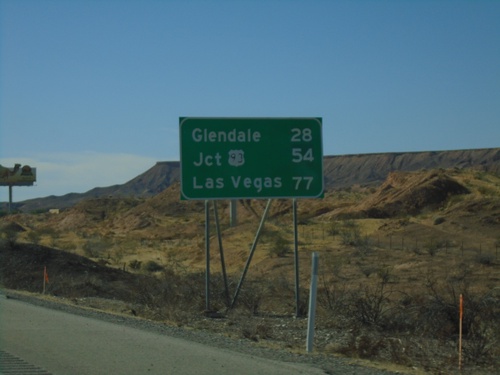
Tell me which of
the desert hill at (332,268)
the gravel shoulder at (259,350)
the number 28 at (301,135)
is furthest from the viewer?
the number 28 at (301,135)

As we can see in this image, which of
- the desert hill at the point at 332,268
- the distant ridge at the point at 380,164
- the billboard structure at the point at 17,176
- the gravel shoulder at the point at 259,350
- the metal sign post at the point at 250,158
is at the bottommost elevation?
the gravel shoulder at the point at 259,350

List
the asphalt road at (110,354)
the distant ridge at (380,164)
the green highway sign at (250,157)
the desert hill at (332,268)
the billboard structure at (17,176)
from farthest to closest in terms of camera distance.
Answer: the distant ridge at (380,164), the billboard structure at (17,176), the green highway sign at (250,157), the desert hill at (332,268), the asphalt road at (110,354)

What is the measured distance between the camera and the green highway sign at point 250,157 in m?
19.4

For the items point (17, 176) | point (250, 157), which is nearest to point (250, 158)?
point (250, 157)

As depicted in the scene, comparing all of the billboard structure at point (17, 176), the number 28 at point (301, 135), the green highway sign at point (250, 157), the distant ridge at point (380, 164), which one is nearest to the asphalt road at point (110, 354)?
the green highway sign at point (250, 157)

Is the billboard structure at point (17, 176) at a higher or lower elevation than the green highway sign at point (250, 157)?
higher

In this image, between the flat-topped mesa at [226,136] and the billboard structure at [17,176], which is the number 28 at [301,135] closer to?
the flat-topped mesa at [226,136]

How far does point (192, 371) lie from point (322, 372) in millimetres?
1795

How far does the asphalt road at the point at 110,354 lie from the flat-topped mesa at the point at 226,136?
5.64m

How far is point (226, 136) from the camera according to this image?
770 inches

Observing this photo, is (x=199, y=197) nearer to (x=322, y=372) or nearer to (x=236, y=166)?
(x=236, y=166)

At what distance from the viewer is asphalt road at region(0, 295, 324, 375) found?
1077 cm

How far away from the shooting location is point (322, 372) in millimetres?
10633

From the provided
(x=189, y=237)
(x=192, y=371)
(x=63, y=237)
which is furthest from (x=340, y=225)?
(x=192, y=371)
